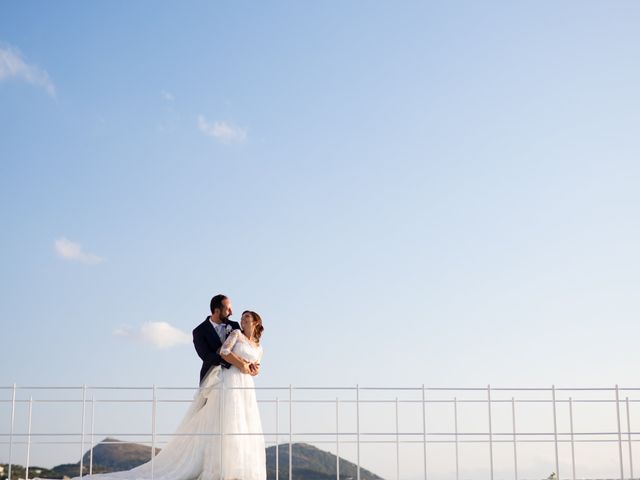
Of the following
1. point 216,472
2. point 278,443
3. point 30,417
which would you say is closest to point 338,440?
point 278,443

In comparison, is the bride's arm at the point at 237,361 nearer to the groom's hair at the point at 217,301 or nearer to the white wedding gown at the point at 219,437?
the white wedding gown at the point at 219,437

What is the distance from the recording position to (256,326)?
487 inches

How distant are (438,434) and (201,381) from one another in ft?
11.1

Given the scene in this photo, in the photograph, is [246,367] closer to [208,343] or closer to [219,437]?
[208,343]

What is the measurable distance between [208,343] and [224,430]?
47.8 inches

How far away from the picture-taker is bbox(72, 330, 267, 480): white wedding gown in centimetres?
1205

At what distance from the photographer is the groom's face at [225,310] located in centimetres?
1238

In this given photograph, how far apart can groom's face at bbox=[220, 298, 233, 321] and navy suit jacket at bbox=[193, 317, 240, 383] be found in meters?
0.10

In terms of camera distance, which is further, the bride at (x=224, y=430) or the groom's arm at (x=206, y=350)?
the groom's arm at (x=206, y=350)

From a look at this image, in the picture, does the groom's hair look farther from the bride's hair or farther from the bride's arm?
the bride's arm

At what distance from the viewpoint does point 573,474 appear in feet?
40.9

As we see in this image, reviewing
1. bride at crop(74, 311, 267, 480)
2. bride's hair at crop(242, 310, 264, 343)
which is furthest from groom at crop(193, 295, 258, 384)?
bride's hair at crop(242, 310, 264, 343)

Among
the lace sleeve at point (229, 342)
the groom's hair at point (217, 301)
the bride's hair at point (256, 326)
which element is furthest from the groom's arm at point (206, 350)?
the bride's hair at point (256, 326)

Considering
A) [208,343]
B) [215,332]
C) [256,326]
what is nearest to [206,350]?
[208,343]
